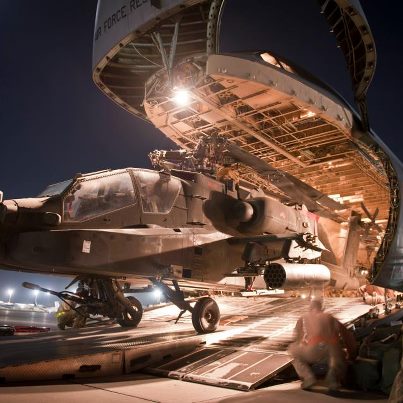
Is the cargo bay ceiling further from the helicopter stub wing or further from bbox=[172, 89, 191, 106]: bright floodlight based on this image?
the helicopter stub wing

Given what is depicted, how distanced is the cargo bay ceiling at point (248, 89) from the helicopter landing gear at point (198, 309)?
4.07 meters

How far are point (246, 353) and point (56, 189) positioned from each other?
4.35 m

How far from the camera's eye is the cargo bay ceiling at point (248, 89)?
1038 centimetres

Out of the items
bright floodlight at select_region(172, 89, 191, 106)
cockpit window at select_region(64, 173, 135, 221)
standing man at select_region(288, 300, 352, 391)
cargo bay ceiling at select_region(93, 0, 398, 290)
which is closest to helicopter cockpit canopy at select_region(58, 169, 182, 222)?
cockpit window at select_region(64, 173, 135, 221)

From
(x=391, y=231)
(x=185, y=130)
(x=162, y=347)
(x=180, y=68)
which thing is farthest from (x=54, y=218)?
(x=185, y=130)

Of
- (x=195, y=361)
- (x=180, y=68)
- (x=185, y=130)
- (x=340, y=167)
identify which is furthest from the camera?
(x=340, y=167)

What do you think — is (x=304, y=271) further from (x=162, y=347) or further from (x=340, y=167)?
(x=340, y=167)

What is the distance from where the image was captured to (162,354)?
20.2 ft

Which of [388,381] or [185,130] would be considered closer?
[388,381]

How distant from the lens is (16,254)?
617cm

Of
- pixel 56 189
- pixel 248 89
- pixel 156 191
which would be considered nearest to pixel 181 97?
pixel 248 89

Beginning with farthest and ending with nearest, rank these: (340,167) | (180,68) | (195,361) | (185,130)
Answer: (340,167) → (185,130) → (180,68) → (195,361)

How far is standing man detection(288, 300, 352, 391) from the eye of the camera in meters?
5.15

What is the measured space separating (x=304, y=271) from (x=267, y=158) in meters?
7.23
